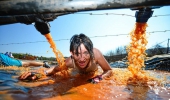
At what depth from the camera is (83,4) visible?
1135 millimetres

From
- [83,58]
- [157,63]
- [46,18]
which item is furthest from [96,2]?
[157,63]

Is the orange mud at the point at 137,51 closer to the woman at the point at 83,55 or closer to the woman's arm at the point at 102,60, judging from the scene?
the woman's arm at the point at 102,60

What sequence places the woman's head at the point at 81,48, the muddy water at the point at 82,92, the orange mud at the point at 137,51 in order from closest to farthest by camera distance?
the muddy water at the point at 82,92 → the orange mud at the point at 137,51 → the woman's head at the point at 81,48

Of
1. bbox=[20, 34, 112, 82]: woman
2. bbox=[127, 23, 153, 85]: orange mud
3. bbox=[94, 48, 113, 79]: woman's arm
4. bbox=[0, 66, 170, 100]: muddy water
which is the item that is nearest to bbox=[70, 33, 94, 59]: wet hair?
bbox=[20, 34, 112, 82]: woman

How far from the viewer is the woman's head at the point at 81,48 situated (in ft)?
13.5

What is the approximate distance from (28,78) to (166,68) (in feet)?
23.7

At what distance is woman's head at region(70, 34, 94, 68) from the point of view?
411cm

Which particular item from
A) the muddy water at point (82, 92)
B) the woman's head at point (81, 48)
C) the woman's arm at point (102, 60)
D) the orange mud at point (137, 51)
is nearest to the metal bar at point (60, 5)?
the muddy water at point (82, 92)

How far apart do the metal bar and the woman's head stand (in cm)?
299

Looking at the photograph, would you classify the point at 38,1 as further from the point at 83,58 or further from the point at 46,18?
the point at 83,58

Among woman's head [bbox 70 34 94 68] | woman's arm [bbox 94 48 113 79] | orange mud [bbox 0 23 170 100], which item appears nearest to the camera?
orange mud [bbox 0 23 170 100]

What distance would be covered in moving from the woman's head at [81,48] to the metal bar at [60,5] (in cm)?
299

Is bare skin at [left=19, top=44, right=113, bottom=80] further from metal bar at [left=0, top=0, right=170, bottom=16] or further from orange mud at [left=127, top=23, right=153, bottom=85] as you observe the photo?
metal bar at [left=0, top=0, right=170, bottom=16]

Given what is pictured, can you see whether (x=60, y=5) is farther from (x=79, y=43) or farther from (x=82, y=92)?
(x=79, y=43)
